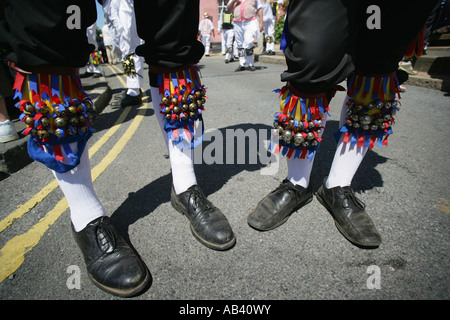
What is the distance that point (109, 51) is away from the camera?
567 inches

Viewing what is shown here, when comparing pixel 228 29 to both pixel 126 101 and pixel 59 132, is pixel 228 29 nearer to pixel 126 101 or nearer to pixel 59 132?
pixel 126 101

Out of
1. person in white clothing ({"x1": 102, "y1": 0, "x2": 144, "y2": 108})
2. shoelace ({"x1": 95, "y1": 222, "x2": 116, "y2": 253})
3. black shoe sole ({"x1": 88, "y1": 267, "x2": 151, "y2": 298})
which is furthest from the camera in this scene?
person in white clothing ({"x1": 102, "y1": 0, "x2": 144, "y2": 108})

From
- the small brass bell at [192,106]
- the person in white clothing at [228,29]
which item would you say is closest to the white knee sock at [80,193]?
the small brass bell at [192,106]

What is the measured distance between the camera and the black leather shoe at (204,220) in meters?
1.27

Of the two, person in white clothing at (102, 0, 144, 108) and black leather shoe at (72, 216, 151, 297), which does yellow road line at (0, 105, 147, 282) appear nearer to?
black leather shoe at (72, 216, 151, 297)

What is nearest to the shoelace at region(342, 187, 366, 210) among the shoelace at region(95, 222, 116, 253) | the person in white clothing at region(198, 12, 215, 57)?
the shoelace at region(95, 222, 116, 253)

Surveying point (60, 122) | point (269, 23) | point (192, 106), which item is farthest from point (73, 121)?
point (269, 23)

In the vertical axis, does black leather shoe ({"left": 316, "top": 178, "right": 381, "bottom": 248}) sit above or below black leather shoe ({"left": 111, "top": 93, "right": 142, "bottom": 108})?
above

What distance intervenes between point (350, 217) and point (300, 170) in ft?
1.19

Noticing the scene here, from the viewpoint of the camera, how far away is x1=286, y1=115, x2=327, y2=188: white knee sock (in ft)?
4.70

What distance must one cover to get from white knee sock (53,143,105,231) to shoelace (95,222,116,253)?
2.8 inches

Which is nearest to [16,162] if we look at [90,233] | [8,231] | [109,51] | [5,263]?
[8,231]

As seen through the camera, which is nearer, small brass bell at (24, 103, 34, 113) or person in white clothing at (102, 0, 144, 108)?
small brass bell at (24, 103, 34, 113)

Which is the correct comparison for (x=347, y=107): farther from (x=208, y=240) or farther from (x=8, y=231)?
(x=8, y=231)
